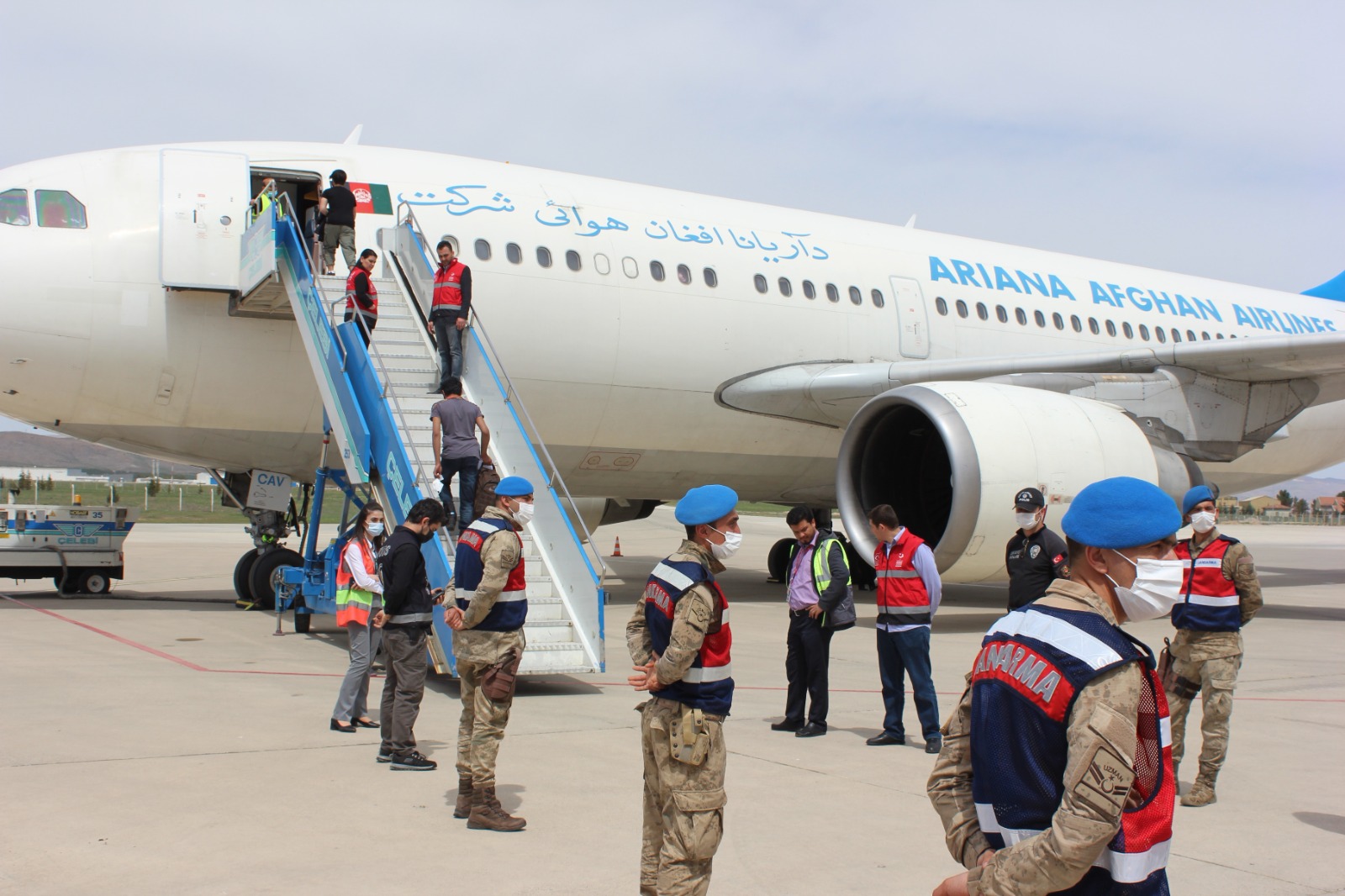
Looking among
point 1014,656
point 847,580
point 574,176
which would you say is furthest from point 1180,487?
point 1014,656

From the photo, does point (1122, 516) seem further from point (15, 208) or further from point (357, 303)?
point (15, 208)

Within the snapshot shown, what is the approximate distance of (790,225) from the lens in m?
13.3

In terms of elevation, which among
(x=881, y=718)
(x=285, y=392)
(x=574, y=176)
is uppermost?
(x=574, y=176)

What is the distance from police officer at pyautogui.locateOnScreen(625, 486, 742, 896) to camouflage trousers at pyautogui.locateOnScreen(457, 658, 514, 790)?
114 cm

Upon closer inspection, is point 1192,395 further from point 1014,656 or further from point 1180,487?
point 1014,656

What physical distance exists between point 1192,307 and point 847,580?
1157 centimetres

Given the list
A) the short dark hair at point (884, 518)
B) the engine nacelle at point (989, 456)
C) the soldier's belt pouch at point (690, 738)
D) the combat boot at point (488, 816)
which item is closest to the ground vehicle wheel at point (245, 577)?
the engine nacelle at point (989, 456)

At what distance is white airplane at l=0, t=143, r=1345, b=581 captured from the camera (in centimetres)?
989

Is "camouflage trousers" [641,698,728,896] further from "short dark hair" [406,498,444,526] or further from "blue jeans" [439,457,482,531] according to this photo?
"blue jeans" [439,457,482,531]

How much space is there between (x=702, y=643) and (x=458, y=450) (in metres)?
4.98

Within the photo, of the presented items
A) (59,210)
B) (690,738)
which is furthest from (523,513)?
(59,210)

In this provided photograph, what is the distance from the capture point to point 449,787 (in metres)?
5.21

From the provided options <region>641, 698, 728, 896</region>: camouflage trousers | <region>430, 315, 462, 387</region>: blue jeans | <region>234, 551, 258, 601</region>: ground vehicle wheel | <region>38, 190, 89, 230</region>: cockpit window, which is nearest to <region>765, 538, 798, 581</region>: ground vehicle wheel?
<region>234, 551, 258, 601</region>: ground vehicle wheel

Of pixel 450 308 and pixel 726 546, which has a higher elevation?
pixel 450 308
